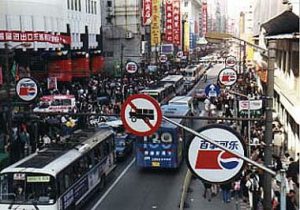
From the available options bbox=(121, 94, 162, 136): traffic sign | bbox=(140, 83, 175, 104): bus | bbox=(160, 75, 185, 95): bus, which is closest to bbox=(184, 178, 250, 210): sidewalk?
bbox=(121, 94, 162, 136): traffic sign

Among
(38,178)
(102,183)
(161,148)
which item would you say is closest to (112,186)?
(102,183)

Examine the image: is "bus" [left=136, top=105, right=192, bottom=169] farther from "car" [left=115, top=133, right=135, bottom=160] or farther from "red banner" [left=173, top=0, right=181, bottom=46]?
"red banner" [left=173, top=0, right=181, bottom=46]

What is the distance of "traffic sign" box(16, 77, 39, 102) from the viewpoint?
1906cm

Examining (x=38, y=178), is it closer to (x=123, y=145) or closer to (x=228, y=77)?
(x=123, y=145)

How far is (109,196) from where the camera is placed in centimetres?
2141

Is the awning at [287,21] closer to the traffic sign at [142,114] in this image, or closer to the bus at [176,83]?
the traffic sign at [142,114]

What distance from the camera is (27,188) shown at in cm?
1572

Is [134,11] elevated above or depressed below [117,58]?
above

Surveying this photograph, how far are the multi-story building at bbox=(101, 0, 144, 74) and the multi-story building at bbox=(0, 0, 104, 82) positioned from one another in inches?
495

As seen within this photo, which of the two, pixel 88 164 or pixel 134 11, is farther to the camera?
pixel 134 11

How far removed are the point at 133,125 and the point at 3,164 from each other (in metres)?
14.3

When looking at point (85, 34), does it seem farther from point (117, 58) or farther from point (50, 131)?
point (50, 131)

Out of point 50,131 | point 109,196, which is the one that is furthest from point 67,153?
point 50,131

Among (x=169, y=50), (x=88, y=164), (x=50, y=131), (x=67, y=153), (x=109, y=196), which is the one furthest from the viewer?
(x=169, y=50)
